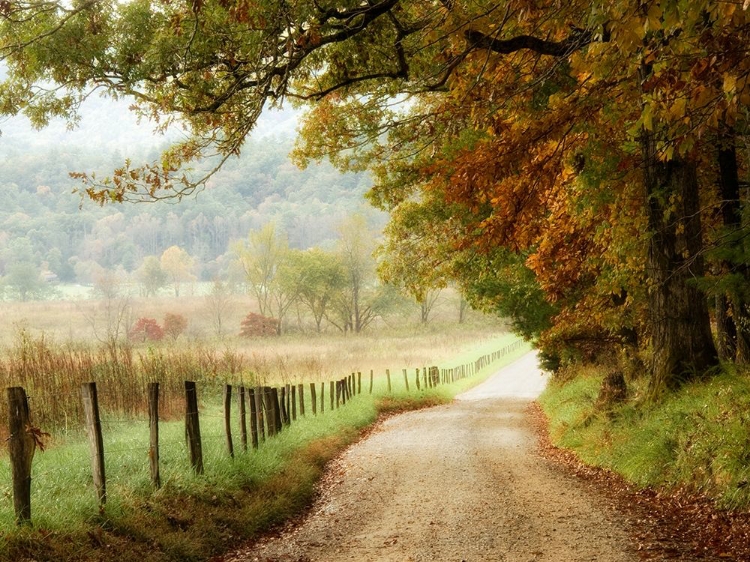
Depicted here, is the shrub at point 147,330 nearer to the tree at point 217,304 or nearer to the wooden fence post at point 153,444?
the tree at point 217,304

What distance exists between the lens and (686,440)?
28.9 ft

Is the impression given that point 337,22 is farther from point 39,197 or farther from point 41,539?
point 39,197

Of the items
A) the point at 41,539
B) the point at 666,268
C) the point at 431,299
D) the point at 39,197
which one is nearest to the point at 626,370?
the point at 666,268

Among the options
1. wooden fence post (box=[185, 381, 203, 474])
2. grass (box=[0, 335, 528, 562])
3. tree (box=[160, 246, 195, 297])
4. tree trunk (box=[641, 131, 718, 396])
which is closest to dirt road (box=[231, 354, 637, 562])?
grass (box=[0, 335, 528, 562])

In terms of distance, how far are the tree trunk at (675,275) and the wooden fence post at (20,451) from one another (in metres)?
8.76

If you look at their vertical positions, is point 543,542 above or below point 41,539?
below

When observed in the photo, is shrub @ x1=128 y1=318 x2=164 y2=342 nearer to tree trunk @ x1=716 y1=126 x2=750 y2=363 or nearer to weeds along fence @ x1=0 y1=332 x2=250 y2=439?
weeds along fence @ x1=0 y1=332 x2=250 y2=439

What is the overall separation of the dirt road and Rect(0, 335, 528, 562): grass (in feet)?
1.57

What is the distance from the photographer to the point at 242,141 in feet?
28.5

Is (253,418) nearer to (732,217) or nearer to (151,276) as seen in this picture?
(732,217)

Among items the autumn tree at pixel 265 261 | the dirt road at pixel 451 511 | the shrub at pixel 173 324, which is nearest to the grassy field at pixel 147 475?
the dirt road at pixel 451 511

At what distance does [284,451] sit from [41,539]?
6.18 meters

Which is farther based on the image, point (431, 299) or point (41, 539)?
point (431, 299)

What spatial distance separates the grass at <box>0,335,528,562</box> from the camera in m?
6.05
